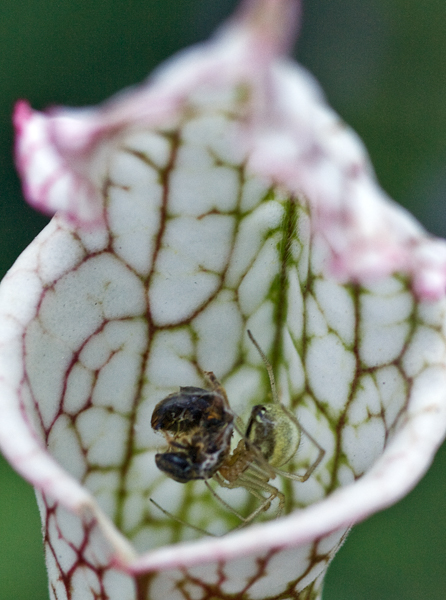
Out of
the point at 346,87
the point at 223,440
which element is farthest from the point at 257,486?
the point at 346,87

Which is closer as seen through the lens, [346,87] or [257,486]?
[257,486]

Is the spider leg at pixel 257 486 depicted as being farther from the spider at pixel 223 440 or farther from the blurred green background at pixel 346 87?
the blurred green background at pixel 346 87

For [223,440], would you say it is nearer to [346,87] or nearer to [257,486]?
[257,486]

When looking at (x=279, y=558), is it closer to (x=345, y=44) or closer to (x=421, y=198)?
(x=421, y=198)

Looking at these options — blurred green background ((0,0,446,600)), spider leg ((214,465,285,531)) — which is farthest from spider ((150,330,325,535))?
blurred green background ((0,0,446,600))

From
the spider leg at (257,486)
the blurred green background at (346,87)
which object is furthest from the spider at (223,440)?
the blurred green background at (346,87)

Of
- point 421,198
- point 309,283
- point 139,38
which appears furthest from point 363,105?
point 309,283
